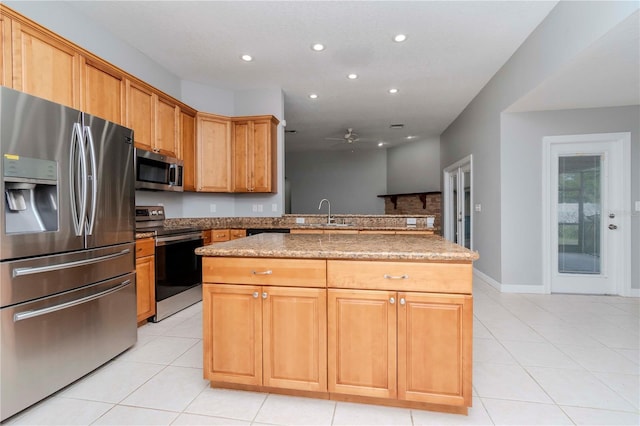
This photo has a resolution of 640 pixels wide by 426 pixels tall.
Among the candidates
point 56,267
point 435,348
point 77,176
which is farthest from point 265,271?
point 77,176

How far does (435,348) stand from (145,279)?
A: 2.50m

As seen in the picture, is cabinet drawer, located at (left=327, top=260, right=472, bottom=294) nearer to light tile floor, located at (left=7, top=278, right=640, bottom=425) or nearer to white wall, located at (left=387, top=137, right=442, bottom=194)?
light tile floor, located at (left=7, top=278, right=640, bottom=425)

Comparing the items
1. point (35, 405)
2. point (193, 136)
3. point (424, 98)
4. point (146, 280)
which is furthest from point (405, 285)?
point (424, 98)

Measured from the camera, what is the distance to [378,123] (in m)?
6.23

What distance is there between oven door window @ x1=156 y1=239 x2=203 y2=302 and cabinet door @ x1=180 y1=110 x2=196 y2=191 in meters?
0.90

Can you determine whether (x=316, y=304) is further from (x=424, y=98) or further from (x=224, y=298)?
(x=424, y=98)

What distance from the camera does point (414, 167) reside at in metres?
7.89

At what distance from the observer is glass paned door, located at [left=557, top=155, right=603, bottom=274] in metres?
3.86

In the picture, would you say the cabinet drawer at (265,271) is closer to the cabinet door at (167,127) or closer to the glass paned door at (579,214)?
the cabinet door at (167,127)

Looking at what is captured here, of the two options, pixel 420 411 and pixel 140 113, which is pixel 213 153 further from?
pixel 420 411

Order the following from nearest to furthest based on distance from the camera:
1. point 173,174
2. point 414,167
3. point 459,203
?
point 173,174
point 459,203
point 414,167

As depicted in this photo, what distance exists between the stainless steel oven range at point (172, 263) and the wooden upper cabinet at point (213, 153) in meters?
0.80

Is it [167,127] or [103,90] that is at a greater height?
[103,90]

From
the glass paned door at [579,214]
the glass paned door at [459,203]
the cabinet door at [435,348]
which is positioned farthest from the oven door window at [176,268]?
the glass paned door at [579,214]
